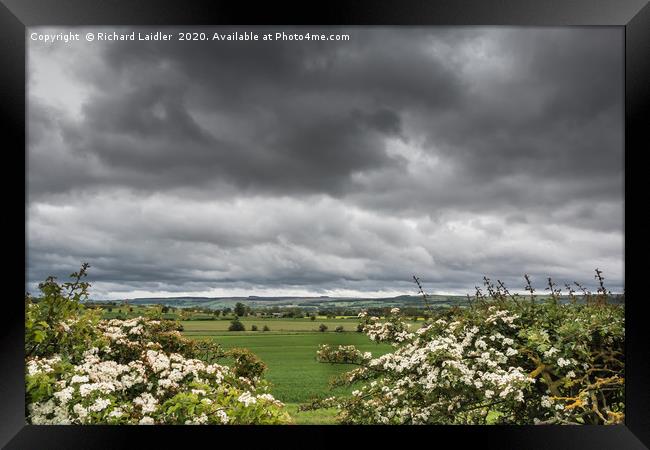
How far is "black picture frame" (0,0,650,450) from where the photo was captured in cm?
245

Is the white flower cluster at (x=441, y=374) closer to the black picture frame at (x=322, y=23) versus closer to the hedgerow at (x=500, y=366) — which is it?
the hedgerow at (x=500, y=366)

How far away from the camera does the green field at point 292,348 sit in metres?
3.21

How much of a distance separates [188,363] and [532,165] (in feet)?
8.45

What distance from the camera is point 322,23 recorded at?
8.19 feet

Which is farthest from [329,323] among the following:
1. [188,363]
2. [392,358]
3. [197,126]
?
[197,126]

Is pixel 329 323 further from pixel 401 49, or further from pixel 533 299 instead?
pixel 401 49

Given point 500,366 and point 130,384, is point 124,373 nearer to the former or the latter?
point 130,384

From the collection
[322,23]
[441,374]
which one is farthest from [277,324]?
[322,23]

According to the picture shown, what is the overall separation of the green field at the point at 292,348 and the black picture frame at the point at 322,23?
672 millimetres

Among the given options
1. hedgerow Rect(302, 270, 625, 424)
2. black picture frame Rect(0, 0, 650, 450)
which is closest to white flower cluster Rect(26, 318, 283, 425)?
black picture frame Rect(0, 0, 650, 450)

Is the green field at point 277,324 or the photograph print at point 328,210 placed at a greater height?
the photograph print at point 328,210

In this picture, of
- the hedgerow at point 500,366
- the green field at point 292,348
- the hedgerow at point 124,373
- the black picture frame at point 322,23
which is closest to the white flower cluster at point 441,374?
the hedgerow at point 500,366

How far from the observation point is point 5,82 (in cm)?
253

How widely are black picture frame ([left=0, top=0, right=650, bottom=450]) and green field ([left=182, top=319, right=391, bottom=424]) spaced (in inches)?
26.5
